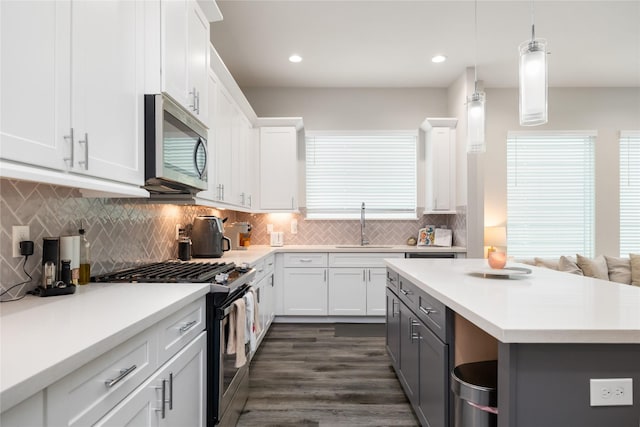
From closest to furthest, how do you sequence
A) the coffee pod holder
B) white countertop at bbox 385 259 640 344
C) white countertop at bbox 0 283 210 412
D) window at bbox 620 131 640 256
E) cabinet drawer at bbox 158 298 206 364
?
white countertop at bbox 0 283 210 412
white countertop at bbox 385 259 640 344
cabinet drawer at bbox 158 298 206 364
the coffee pod holder
window at bbox 620 131 640 256

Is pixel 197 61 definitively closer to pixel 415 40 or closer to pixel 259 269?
pixel 259 269

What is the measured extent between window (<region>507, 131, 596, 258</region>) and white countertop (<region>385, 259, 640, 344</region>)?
3.04 metres

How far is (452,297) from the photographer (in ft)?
5.27

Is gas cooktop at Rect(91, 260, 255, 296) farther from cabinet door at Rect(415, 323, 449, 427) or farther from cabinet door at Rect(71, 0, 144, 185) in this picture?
cabinet door at Rect(415, 323, 449, 427)

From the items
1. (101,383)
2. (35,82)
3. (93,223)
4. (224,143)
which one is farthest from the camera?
(224,143)

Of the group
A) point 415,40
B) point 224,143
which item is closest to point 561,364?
point 224,143

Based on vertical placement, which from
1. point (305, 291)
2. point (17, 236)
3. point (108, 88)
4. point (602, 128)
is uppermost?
point (602, 128)

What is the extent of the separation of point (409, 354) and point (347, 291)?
7.08ft

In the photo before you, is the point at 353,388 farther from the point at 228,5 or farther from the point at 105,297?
the point at 228,5

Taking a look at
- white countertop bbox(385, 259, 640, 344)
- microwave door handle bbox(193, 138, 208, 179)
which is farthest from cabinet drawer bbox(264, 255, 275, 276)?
white countertop bbox(385, 259, 640, 344)

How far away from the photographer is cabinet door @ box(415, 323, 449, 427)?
1729mm

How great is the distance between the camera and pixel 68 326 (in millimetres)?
1080

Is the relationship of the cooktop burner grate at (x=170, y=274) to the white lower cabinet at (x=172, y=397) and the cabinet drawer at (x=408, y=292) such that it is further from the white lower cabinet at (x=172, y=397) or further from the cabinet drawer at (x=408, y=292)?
the cabinet drawer at (x=408, y=292)

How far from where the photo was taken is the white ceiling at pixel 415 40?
323cm
